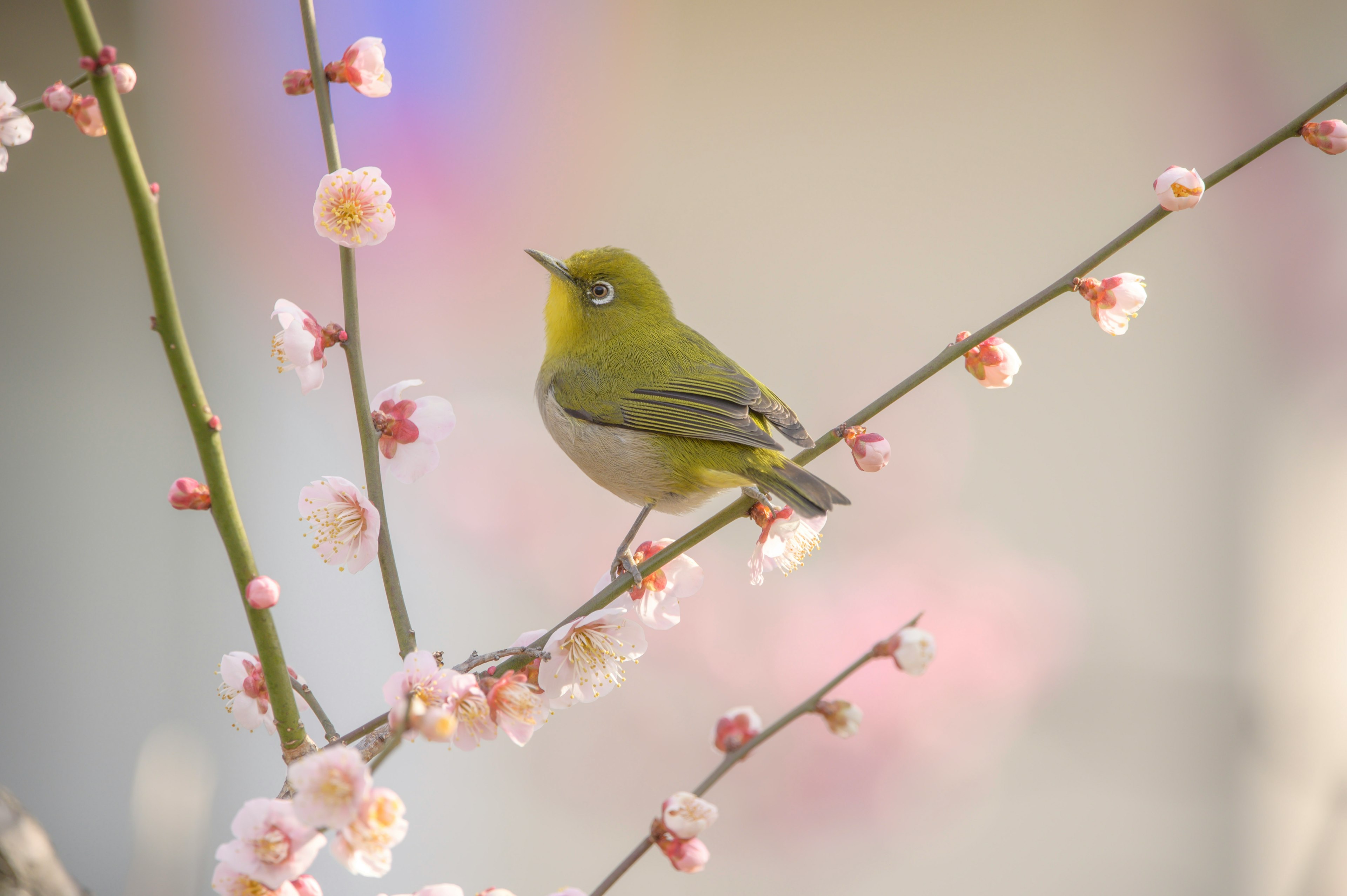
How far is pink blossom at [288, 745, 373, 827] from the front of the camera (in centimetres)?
45

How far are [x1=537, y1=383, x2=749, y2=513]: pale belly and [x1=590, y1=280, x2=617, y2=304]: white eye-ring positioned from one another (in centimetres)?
20

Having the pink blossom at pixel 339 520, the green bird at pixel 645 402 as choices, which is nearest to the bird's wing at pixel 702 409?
the green bird at pixel 645 402

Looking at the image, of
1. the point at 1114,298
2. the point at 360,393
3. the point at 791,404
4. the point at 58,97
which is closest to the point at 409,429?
the point at 360,393

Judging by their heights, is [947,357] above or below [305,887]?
above

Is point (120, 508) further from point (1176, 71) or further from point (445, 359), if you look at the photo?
point (1176, 71)

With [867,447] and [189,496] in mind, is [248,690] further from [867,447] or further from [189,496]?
[867,447]

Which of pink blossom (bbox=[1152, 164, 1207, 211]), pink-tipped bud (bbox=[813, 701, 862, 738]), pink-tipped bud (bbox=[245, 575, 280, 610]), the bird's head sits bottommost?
pink-tipped bud (bbox=[813, 701, 862, 738])

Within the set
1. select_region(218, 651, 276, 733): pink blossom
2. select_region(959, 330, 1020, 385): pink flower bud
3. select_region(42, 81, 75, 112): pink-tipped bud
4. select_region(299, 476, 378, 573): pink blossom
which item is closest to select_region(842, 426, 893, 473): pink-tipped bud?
select_region(959, 330, 1020, 385): pink flower bud

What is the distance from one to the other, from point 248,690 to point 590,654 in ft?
0.84

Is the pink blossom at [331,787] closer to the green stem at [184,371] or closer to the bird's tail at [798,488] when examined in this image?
the green stem at [184,371]

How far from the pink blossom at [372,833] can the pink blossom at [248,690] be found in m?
0.25

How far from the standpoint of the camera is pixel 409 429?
0.76m

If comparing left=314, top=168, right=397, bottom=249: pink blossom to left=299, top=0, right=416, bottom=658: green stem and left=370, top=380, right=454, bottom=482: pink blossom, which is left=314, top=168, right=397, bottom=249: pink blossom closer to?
left=299, top=0, right=416, bottom=658: green stem

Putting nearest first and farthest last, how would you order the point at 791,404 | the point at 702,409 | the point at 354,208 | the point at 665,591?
the point at 354,208
the point at 665,591
the point at 702,409
the point at 791,404
